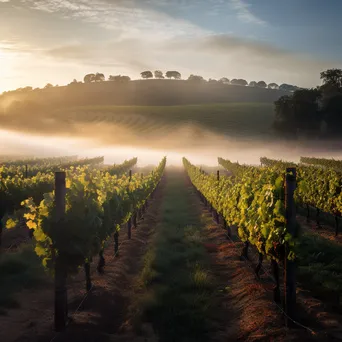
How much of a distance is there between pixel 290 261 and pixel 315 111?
92920 mm

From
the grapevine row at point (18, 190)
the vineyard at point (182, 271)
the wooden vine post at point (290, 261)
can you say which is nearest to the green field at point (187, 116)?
the grapevine row at point (18, 190)

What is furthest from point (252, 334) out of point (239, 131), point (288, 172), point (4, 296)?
point (239, 131)

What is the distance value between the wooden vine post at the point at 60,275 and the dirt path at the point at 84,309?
0.26m

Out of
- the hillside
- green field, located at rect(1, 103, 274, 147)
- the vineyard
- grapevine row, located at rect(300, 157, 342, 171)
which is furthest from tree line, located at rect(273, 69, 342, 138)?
the vineyard

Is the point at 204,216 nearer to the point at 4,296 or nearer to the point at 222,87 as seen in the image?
the point at 4,296

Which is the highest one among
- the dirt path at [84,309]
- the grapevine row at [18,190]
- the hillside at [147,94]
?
the hillside at [147,94]

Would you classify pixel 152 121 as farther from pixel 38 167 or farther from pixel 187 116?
pixel 38 167

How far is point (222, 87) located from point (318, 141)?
8987 cm

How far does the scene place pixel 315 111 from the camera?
3752 inches

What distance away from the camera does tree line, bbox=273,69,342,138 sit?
93.5 m

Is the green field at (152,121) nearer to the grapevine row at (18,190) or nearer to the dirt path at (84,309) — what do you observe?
the grapevine row at (18,190)

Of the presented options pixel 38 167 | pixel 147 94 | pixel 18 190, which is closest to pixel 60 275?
pixel 18 190

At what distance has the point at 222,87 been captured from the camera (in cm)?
18225

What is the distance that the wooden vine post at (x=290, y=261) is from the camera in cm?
817
